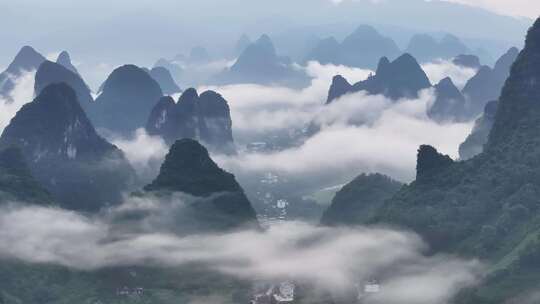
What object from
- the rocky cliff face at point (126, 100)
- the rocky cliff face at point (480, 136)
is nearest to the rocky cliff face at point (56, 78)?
the rocky cliff face at point (126, 100)

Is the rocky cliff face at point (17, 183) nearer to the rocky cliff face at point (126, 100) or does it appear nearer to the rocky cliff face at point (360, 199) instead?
the rocky cliff face at point (360, 199)

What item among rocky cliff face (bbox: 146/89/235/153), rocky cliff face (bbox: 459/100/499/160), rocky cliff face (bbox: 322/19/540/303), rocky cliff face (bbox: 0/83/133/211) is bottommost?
rocky cliff face (bbox: 322/19/540/303)

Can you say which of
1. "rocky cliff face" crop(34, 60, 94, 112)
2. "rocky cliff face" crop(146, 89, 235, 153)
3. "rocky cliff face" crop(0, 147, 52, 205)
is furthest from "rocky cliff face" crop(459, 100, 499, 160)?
"rocky cliff face" crop(34, 60, 94, 112)

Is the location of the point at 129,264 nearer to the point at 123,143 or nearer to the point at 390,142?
the point at 123,143

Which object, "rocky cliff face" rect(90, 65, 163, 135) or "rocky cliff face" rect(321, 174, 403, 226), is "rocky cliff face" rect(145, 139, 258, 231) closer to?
"rocky cliff face" rect(321, 174, 403, 226)

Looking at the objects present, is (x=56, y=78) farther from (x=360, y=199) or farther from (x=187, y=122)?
(x=360, y=199)

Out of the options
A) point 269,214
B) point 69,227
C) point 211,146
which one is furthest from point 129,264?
point 211,146

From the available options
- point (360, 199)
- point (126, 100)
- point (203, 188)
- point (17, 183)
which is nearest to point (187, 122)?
point (126, 100)

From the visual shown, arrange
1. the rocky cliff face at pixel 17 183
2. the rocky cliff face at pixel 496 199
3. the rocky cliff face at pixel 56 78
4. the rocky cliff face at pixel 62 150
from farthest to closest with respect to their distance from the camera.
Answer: the rocky cliff face at pixel 56 78 < the rocky cliff face at pixel 62 150 < the rocky cliff face at pixel 17 183 < the rocky cliff face at pixel 496 199

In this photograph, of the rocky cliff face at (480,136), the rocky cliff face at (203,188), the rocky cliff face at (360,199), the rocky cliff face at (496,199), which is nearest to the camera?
the rocky cliff face at (496,199)
